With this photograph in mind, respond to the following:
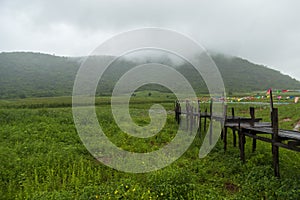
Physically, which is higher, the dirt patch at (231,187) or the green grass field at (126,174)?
the green grass field at (126,174)


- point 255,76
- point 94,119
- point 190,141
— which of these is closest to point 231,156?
point 190,141

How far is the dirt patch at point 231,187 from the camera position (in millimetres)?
7719

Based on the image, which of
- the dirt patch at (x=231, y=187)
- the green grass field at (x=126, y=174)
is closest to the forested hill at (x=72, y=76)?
the green grass field at (x=126, y=174)

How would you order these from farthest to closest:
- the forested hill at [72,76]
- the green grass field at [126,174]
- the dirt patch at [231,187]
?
the forested hill at [72,76] → the dirt patch at [231,187] → the green grass field at [126,174]

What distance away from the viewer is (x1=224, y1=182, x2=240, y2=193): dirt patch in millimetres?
7719

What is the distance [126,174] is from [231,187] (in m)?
3.51

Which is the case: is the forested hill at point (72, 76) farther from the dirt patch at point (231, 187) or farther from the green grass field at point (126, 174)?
the dirt patch at point (231, 187)

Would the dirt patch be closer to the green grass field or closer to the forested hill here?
the green grass field

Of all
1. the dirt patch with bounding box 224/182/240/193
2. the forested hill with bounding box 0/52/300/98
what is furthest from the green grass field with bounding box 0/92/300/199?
the forested hill with bounding box 0/52/300/98

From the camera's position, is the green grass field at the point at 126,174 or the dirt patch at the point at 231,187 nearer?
the green grass field at the point at 126,174

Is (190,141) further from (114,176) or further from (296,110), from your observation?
(296,110)

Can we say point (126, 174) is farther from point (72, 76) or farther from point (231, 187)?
point (72, 76)

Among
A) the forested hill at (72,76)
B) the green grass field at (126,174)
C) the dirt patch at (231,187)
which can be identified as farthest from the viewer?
the forested hill at (72,76)

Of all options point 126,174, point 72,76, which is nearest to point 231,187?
point 126,174
